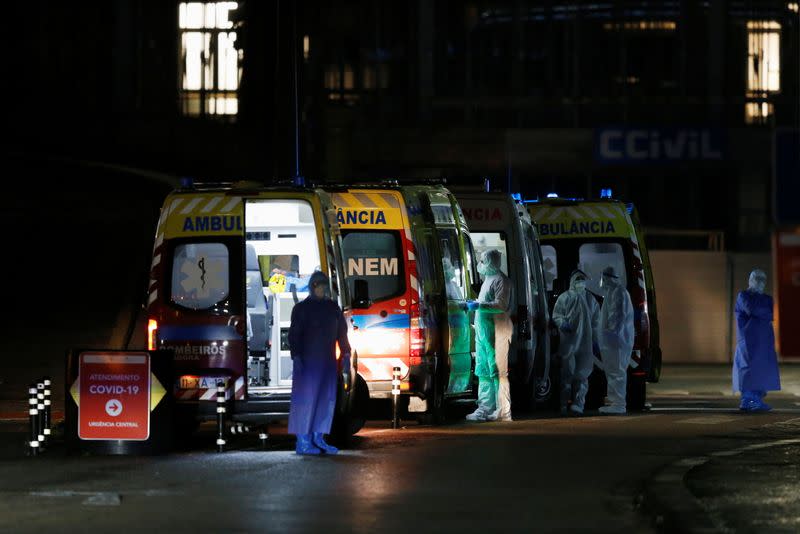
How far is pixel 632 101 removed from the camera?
4525 centimetres

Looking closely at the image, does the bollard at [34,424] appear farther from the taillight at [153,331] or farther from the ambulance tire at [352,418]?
the ambulance tire at [352,418]

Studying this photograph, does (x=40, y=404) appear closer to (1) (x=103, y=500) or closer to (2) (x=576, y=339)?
(1) (x=103, y=500)

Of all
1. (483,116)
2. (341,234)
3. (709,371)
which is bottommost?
(709,371)

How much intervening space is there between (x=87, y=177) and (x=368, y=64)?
7915 mm

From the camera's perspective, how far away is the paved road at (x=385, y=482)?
1192cm

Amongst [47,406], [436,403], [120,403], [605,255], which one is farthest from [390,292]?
[605,255]

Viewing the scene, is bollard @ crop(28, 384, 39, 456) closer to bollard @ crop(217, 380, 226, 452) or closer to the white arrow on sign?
the white arrow on sign

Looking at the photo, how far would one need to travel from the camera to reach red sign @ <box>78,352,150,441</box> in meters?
16.0

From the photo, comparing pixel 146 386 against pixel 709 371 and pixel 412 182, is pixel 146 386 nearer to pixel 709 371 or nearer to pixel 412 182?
pixel 412 182

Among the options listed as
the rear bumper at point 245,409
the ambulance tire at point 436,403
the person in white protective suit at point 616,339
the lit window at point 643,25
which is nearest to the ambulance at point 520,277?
the person in white protective suit at point 616,339

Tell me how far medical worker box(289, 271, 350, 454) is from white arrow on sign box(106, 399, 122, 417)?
4.95 feet

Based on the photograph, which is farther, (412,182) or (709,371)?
(709,371)

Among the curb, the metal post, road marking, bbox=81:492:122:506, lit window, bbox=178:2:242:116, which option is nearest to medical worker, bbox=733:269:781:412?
the curb

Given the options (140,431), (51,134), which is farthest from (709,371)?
(51,134)
